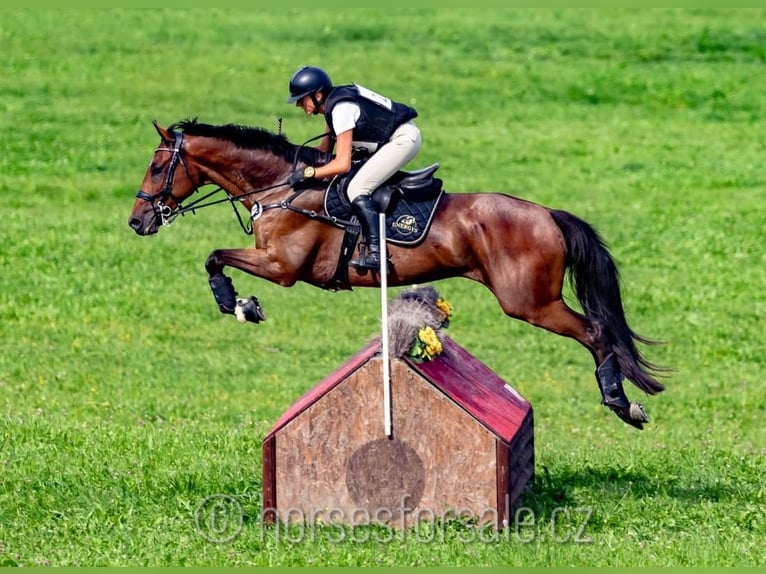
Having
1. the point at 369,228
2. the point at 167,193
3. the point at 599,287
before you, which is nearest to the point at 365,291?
the point at 167,193

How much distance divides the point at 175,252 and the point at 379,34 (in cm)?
1534

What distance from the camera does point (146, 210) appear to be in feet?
38.1

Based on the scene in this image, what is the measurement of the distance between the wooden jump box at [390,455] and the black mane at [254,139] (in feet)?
5.54

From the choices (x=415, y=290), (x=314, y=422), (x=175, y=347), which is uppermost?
(x=415, y=290)

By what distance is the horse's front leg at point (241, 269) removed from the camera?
11.2 metres

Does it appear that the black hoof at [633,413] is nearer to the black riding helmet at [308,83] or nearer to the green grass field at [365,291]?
the green grass field at [365,291]

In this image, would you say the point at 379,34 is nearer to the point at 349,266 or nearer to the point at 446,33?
the point at 446,33

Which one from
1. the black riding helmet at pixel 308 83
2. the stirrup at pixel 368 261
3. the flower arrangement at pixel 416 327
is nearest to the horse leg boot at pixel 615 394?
the flower arrangement at pixel 416 327

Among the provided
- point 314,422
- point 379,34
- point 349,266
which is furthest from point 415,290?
point 379,34

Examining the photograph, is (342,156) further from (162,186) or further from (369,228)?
(162,186)

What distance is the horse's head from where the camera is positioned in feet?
38.1

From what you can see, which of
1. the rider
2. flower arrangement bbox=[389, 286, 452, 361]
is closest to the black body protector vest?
the rider

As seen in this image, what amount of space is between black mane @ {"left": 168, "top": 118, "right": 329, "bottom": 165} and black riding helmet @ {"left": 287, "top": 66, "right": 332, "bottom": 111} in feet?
2.04

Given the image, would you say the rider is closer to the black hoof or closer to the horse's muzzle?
the horse's muzzle
